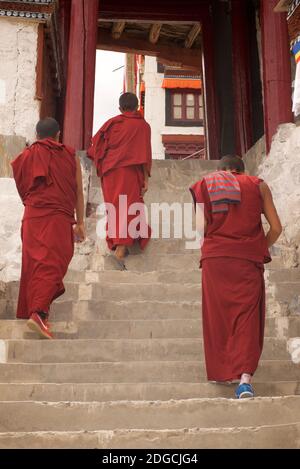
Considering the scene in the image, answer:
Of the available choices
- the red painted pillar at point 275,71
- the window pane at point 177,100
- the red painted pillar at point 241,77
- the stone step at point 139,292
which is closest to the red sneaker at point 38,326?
the stone step at point 139,292

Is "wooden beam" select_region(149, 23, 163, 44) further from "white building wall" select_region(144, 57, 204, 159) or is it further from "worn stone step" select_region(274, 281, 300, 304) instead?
"white building wall" select_region(144, 57, 204, 159)

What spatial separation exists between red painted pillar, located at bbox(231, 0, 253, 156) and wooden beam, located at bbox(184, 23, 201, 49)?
150 cm

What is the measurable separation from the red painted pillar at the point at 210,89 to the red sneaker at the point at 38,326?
756cm

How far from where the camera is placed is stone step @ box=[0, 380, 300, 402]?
446 cm

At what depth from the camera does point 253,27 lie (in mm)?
12039

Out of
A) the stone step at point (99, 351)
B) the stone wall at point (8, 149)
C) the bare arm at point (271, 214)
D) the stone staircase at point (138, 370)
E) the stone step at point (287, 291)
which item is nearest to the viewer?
the stone staircase at point (138, 370)

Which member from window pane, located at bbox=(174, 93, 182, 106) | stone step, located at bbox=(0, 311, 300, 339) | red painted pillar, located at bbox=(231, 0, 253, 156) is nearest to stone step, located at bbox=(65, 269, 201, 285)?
stone step, located at bbox=(0, 311, 300, 339)

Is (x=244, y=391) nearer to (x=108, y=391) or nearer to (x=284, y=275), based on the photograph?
(x=108, y=391)

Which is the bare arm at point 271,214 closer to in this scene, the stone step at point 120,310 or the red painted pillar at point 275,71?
the stone step at point 120,310

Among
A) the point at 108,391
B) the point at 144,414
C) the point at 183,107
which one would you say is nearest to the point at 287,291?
the point at 108,391

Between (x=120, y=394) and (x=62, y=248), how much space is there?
157 centimetres

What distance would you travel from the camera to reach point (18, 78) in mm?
9453

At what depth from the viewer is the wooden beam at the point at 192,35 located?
13767 mm
